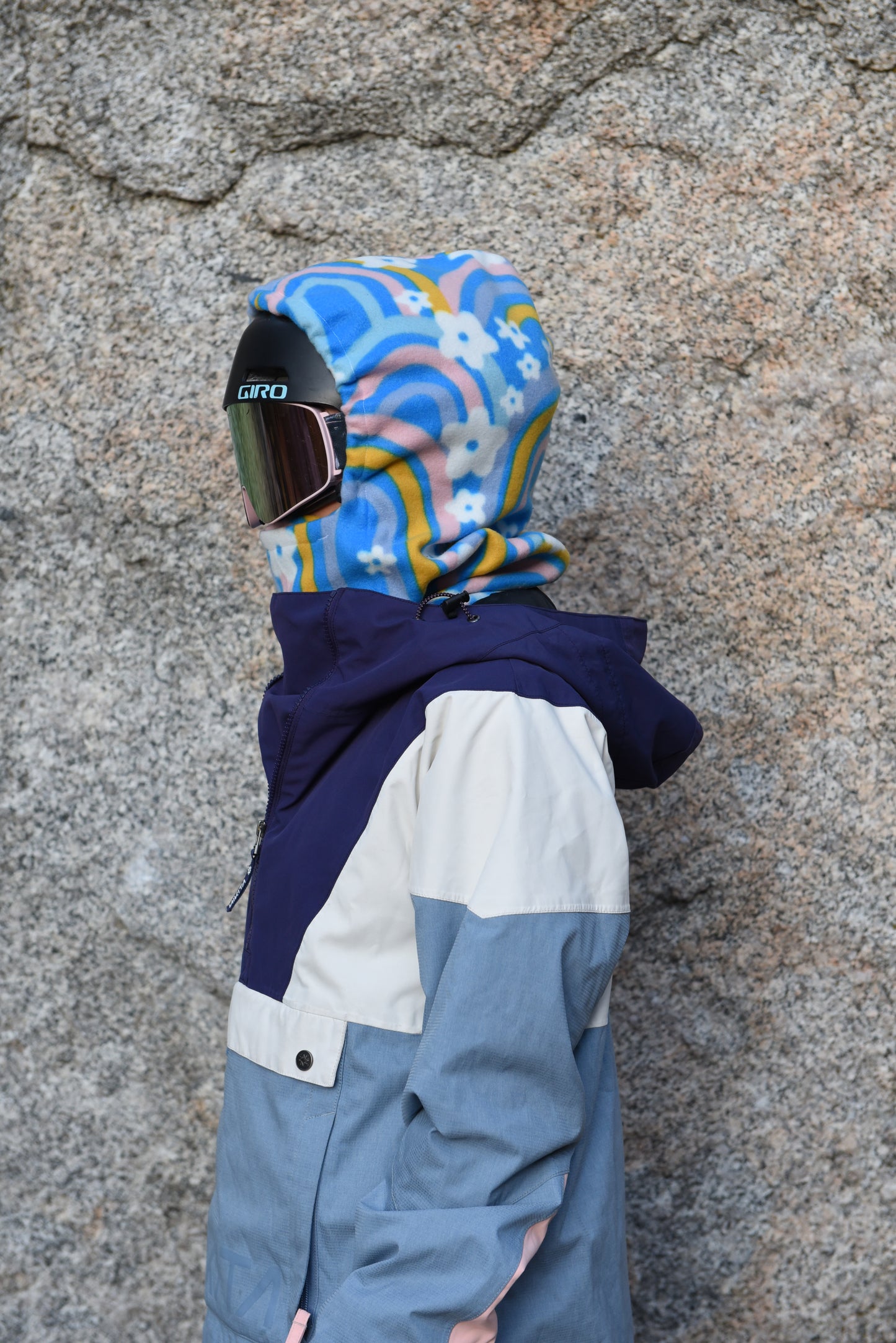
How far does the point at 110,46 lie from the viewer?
6.04ft

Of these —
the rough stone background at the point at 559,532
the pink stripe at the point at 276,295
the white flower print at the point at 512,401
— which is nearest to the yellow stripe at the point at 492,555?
the white flower print at the point at 512,401

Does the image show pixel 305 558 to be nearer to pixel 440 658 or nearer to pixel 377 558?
pixel 377 558

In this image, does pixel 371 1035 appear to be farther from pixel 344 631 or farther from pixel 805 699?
pixel 805 699

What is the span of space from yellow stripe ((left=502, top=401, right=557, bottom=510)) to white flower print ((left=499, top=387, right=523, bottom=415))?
0.14 ft

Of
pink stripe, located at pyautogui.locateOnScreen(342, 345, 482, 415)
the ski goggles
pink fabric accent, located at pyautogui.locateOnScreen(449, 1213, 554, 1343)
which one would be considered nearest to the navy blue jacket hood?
the ski goggles

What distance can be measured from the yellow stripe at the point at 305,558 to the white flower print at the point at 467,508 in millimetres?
166

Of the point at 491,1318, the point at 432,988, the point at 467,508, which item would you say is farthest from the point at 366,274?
the point at 491,1318

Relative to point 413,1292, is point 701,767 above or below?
below

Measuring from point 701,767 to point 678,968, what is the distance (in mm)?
349

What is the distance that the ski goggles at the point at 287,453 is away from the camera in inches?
45.2

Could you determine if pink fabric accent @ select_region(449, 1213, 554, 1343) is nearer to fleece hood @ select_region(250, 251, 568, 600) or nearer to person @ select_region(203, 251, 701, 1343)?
person @ select_region(203, 251, 701, 1343)

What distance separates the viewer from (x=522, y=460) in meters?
1.23

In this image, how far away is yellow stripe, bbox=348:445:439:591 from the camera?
1.13m

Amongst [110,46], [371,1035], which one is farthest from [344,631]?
[110,46]
